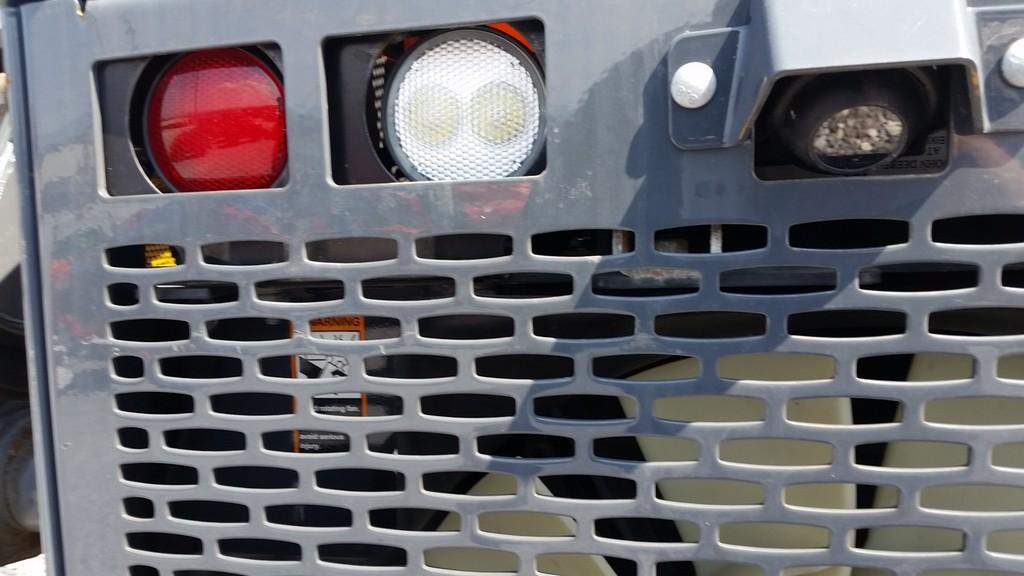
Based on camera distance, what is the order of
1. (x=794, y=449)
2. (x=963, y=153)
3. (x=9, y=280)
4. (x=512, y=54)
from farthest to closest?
(x=9, y=280) < (x=794, y=449) < (x=512, y=54) < (x=963, y=153)

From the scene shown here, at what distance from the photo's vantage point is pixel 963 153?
33.6 inches

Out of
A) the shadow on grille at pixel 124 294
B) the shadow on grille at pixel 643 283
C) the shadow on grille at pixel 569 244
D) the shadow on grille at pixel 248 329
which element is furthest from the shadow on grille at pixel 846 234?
the shadow on grille at pixel 124 294

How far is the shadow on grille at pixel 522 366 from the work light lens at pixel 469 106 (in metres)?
0.28

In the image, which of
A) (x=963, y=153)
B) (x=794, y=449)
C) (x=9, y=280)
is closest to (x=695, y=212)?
(x=963, y=153)

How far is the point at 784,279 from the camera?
0.94 m

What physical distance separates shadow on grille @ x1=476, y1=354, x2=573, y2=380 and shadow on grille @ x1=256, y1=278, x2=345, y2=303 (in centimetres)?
23

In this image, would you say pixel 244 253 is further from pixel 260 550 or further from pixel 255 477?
pixel 260 550

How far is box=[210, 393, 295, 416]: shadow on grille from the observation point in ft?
3.92

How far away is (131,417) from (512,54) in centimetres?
79

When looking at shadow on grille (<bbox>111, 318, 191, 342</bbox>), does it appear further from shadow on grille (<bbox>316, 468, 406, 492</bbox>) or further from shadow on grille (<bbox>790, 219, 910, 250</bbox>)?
shadow on grille (<bbox>790, 219, 910, 250</bbox>)

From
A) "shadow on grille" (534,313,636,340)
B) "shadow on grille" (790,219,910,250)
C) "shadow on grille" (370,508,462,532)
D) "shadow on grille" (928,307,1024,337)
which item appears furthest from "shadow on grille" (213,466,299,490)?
"shadow on grille" (928,307,1024,337)

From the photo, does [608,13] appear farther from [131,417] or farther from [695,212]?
[131,417]

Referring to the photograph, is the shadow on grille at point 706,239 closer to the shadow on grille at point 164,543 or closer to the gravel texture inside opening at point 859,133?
the gravel texture inside opening at point 859,133

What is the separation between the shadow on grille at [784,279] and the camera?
927mm
